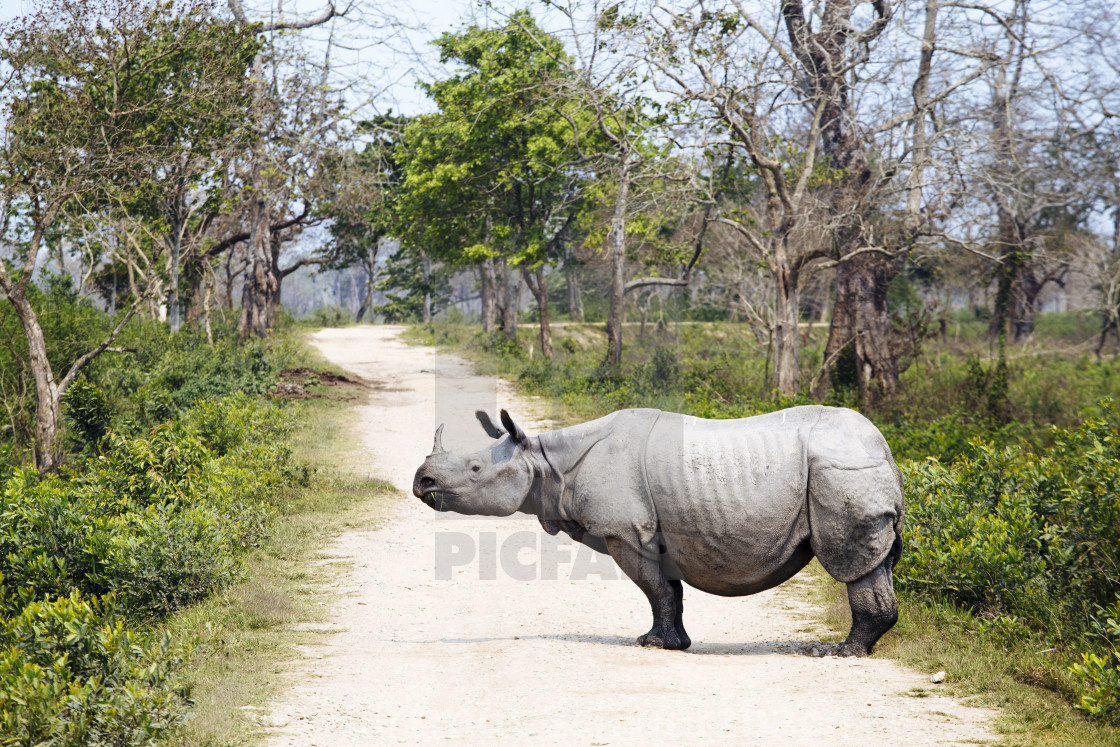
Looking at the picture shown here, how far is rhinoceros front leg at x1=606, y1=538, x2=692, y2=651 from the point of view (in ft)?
21.4

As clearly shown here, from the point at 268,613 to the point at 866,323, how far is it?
1426cm

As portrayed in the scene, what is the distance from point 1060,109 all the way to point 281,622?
15.7 meters

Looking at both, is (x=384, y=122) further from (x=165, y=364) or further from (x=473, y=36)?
(x=165, y=364)

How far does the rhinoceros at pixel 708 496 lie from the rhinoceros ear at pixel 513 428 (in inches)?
0.6

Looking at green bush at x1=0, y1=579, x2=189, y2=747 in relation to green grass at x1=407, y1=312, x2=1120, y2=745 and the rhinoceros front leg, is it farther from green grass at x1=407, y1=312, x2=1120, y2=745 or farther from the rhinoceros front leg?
green grass at x1=407, y1=312, x2=1120, y2=745

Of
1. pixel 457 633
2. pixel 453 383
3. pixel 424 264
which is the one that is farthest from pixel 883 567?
pixel 424 264

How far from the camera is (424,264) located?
168 feet

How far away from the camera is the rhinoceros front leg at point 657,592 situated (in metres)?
6.53

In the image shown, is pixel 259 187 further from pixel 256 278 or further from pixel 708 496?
pixel 708 496

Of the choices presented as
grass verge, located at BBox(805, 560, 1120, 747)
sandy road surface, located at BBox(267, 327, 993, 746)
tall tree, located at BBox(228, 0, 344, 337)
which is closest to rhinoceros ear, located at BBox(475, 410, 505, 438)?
sandy road surface, located at BBox(267, 327, 993, 746)

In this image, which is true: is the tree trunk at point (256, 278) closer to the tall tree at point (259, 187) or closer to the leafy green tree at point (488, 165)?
the tall tree at point (259, 187)

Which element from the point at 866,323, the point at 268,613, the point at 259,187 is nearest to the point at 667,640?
the point at 268,613

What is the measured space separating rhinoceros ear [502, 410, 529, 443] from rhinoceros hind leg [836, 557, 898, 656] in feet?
7.90

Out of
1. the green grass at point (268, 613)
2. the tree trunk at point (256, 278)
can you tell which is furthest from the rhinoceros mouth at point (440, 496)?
the tree trunk at point (256, 278)
